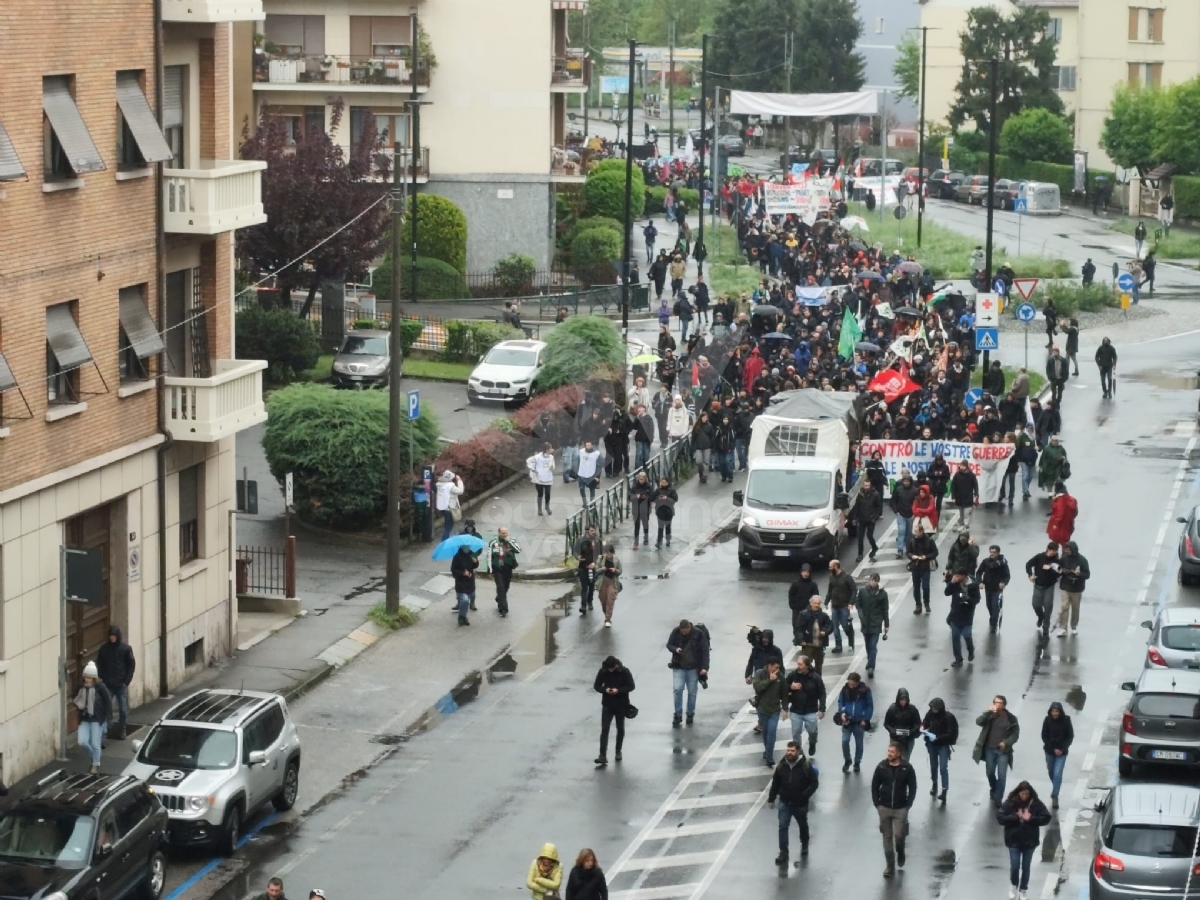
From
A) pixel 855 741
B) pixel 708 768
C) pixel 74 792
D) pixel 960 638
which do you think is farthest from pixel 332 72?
pixel 74 792

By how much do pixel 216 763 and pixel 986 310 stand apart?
1069 inches

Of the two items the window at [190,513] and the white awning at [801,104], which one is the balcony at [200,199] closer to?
the window at [190,513]

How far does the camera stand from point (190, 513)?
3388 cm

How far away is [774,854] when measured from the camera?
1010 inches

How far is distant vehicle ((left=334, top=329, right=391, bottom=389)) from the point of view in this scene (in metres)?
53.1

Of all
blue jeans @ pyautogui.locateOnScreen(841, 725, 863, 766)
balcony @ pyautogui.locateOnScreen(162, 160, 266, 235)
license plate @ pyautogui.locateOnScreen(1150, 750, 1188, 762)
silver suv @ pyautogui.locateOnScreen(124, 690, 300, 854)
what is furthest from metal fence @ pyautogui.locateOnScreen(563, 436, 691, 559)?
license plate @ pyautogui.locateOnScreen(1150, 750, 1188, 762)

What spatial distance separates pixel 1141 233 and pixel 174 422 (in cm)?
5261

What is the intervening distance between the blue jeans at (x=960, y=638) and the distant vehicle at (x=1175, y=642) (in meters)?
2.81

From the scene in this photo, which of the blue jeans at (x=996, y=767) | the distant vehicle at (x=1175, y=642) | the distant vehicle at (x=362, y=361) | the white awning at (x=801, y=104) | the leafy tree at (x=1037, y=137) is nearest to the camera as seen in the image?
the blue jeans at (x=996, y=767)

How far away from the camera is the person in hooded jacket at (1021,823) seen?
2372 cm

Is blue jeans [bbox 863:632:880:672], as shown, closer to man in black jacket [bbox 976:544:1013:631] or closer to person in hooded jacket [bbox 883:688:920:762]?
man in black jacket [bbox 976:544:1013:631]

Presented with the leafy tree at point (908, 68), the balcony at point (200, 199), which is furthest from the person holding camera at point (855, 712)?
the leafy tree at point (908, 68)

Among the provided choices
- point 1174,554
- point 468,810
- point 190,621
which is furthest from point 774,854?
point 1174,554

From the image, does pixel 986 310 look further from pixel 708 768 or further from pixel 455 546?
pixel 708 768
